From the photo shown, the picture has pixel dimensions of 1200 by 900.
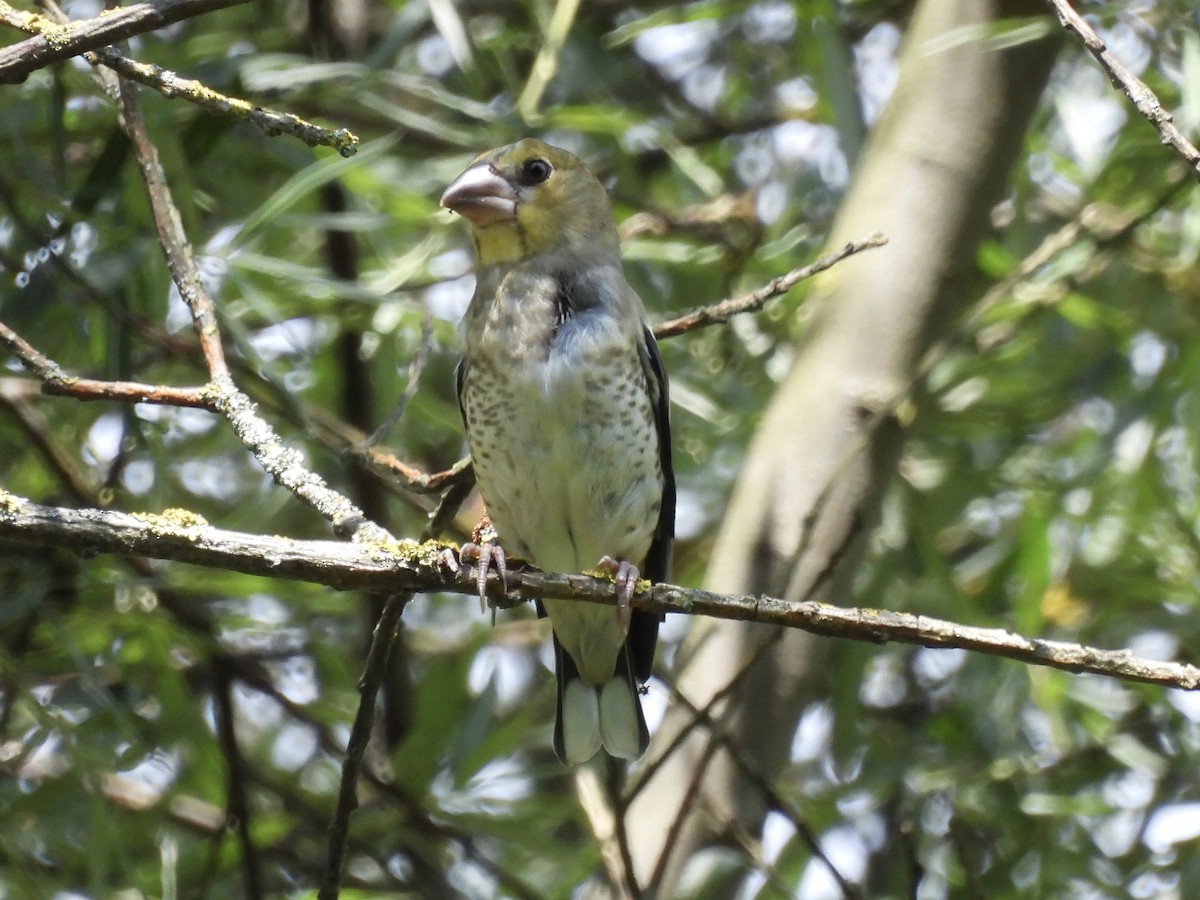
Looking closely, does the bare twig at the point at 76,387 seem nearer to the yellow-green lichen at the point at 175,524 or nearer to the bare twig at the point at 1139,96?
the yellow-green lichen at the point at 175,524

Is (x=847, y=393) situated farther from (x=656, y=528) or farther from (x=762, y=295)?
(x=762, y=295)

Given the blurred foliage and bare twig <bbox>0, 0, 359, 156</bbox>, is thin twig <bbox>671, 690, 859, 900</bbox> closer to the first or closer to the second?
the blurred foliage

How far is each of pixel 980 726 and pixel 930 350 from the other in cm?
109

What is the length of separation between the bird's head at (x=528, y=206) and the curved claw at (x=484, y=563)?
1358 mm

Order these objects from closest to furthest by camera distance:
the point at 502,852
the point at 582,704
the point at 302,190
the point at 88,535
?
1. the point at 88,535
2. the point at 302,190
3. the point at 582,704
4. the point at 502,852

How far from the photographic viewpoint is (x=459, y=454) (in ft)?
17.4

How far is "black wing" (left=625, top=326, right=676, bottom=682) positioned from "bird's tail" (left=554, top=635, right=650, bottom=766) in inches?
1.9

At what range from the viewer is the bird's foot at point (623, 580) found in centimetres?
237

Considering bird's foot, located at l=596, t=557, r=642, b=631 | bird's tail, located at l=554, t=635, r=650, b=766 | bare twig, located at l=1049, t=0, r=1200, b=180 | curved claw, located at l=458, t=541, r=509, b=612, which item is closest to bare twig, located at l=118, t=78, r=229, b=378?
curved claw, located at l=458, t=541, r=509, b=612

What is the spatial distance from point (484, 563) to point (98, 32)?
95 cm

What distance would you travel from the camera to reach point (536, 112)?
4.38 meters

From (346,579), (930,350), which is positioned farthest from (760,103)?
(346,579)

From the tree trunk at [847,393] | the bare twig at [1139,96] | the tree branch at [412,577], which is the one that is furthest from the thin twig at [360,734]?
the bare twig at [1139,96]

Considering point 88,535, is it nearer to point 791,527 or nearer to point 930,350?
point 791,527
